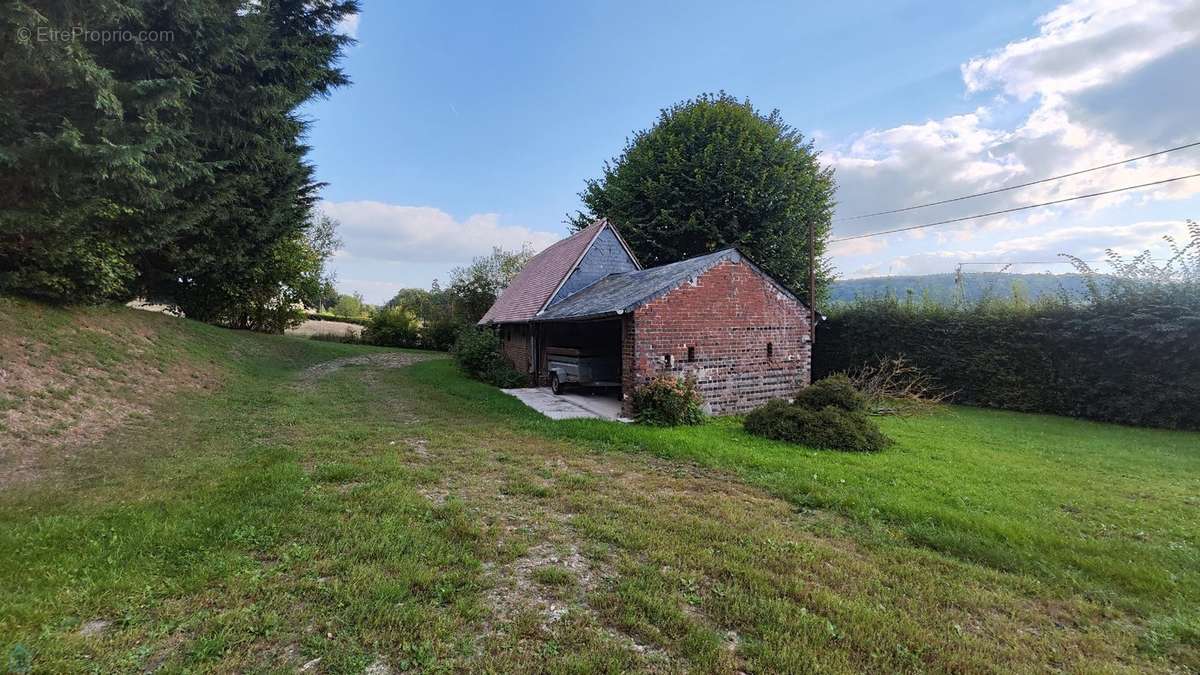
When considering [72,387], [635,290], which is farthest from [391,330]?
[635,290]

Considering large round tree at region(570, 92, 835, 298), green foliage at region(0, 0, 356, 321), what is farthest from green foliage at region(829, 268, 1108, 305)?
green foliage at region(0, 0, 356, 321)

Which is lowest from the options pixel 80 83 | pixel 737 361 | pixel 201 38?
pixel 737 361

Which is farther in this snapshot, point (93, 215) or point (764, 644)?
point (93, 215)

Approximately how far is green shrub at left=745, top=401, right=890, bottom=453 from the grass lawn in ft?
1.73

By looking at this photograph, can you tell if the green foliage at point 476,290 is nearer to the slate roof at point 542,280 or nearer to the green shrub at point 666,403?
the slate roof at point 542,280

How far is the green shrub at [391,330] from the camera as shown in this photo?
101 feet

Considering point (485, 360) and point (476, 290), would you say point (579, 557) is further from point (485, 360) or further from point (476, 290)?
point (476, 290)

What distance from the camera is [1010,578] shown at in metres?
3.71

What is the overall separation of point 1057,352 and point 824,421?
30.3 feet

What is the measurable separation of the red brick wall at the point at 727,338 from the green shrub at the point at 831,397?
1809 millimetres

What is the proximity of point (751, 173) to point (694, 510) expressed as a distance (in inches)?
629

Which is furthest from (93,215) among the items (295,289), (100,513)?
(295,289)

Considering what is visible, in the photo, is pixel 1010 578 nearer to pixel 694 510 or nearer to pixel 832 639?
pixel 832 639

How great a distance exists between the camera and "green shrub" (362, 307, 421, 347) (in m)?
30.8
